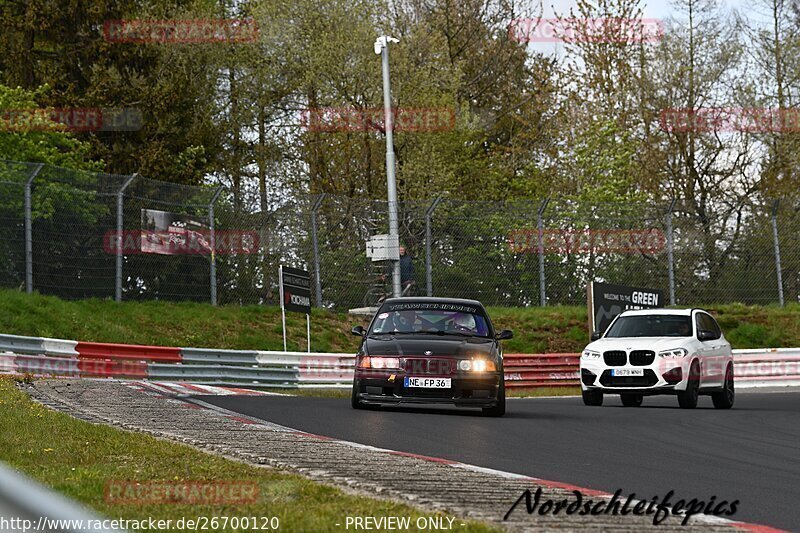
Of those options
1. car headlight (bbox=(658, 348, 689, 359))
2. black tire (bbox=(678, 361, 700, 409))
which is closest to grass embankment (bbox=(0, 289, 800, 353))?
car headlight (bbox=(658, 348, 689, 359))

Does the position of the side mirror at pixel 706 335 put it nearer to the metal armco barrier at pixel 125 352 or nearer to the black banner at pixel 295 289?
the black banner at pixel 295 289

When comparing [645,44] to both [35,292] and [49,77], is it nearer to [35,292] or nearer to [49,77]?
[49,77]

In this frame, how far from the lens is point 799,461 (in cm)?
1077

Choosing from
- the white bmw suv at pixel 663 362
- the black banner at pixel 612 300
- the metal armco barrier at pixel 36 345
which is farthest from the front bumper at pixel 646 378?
the metal armco barrier at pixel 36 345

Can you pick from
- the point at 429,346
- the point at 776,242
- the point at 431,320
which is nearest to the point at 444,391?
the point at 429,346

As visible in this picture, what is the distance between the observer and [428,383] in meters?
15.7

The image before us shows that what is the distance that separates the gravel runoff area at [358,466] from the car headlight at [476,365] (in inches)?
128

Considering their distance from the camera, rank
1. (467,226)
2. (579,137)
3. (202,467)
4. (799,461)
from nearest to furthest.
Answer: (202,467), (799,461), (467,226), (579,137)

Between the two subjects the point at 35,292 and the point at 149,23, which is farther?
the point at 149,23

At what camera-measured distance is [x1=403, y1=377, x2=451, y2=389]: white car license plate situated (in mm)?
15703

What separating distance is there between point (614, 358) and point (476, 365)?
428 cm

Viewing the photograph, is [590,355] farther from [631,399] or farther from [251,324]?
[251,324]

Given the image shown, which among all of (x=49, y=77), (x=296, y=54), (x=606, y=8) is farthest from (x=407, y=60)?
(x=49, y=77)

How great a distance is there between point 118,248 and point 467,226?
8237 mm
